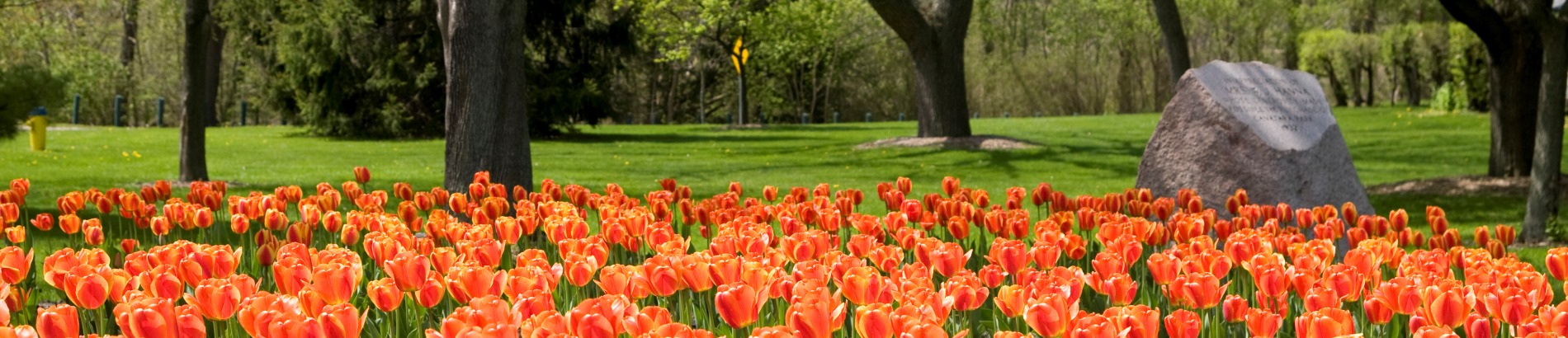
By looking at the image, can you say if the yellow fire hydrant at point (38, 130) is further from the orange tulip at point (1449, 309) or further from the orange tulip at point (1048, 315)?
the orange tulip at point (1449, 309)

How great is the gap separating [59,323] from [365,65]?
26.6 metres

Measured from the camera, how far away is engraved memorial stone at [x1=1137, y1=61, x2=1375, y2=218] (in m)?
9.07

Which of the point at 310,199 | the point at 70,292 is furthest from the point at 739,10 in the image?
the point at 70,292

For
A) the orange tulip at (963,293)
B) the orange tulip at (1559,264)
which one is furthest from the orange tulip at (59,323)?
the orange tulip at (1559,264)

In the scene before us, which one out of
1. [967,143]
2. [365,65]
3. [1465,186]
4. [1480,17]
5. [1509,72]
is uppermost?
[1480,17]

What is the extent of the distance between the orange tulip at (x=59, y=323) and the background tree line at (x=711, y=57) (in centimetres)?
2382

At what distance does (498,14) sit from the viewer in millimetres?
8633

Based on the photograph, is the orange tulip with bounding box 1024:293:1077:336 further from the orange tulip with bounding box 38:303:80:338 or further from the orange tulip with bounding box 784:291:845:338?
the orange tulip with bounding box 38:303:80:338

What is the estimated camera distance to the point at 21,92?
10.3 metres

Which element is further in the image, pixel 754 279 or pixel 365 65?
pixel 365 65

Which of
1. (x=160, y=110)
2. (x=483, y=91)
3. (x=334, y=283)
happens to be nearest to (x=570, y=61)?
(x=160, y=110)

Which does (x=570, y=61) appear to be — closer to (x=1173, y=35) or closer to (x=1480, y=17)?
(x=1173, y=35)

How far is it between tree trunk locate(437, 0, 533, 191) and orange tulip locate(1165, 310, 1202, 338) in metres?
6.21

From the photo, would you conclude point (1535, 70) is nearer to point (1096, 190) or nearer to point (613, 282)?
point (1096, 190)
